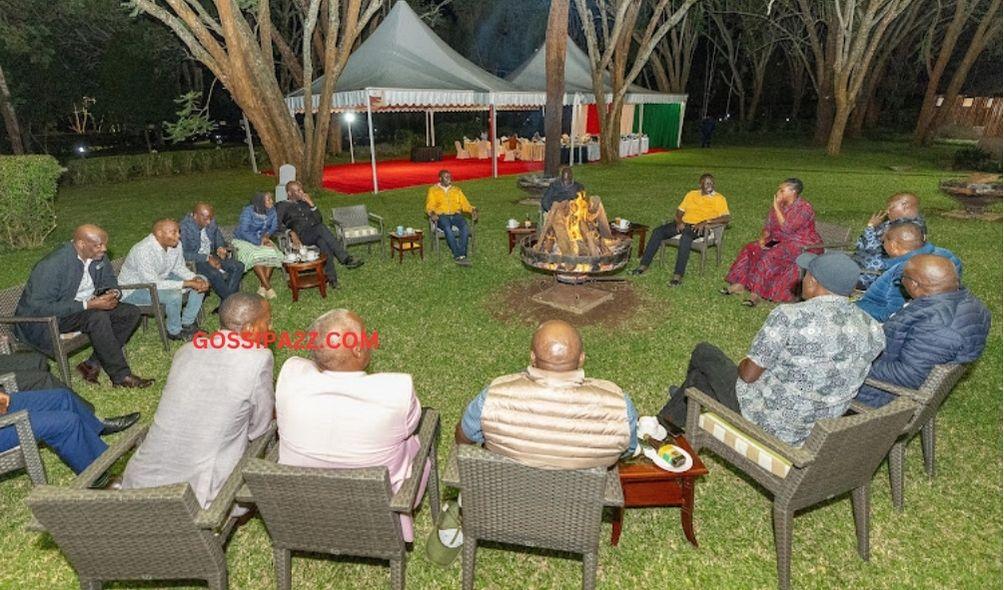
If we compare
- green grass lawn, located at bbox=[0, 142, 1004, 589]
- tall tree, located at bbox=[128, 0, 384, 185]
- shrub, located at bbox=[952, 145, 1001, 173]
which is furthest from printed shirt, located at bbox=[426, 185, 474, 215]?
shrub, located at bbox=[952, 145, 1001, 173]

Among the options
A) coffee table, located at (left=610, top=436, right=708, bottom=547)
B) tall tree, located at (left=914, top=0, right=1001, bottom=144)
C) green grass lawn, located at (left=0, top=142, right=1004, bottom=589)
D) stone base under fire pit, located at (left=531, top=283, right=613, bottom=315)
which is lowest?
green grass lawn, located at (left=0, top=142, right=1004, bottom=589)

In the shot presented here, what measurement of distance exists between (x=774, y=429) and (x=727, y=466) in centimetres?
88

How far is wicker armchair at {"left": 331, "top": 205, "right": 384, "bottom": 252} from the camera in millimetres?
8758

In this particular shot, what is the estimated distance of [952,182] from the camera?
11867 millimetres

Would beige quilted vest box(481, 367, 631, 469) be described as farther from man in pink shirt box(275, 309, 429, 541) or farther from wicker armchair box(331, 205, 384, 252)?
wicker armchair box(331, 205, 384, 252)

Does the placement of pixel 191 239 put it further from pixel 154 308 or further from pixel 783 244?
pixel 783 244

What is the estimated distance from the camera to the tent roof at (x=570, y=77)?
20891 mm

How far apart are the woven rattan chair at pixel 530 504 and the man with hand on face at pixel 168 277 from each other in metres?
4.58

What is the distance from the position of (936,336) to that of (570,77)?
67.5 ft

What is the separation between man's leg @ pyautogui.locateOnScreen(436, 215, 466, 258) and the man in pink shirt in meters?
6.12

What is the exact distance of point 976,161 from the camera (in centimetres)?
1962

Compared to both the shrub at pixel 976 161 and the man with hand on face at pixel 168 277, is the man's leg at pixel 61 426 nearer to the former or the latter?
the man with hand on face at pixel 168 277

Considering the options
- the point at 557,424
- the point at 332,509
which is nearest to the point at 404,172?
the point at 332,509

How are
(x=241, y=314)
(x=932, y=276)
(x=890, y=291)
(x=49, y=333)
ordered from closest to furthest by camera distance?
(x=241, y=314) → (x=932, y=276) → (x=49, y=333) → (x=890, y=291)
